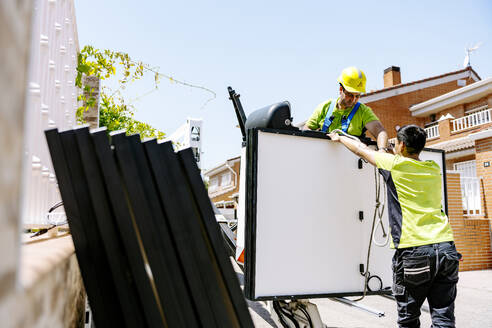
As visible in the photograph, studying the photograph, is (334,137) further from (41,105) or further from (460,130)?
(460,130)

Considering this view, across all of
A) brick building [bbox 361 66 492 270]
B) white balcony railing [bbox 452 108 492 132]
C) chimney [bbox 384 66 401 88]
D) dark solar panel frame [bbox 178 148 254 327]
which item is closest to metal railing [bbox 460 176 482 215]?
brick building [bbox 361 66 492 270]

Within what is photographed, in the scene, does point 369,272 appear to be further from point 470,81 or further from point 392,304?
point 470,81

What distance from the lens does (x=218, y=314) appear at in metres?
1.30

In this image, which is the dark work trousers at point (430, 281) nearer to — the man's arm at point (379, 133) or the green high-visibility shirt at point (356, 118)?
the man's arm at point (379, 133)

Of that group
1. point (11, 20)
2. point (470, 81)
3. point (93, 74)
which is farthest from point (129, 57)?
point (470, 81)

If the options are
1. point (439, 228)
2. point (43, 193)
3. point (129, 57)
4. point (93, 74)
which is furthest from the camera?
point (129, 57)

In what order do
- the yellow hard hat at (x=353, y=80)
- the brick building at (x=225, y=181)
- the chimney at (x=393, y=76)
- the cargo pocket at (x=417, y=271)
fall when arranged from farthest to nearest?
the brick building at (x=225, y=181), the chimney at (x=393, y=76), the yellow hard hat at (x=353, y=80), the cargo pocket at (x=417, y=271)

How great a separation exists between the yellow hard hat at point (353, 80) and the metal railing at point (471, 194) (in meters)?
9.74

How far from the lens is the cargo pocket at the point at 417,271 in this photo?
289 centimetres

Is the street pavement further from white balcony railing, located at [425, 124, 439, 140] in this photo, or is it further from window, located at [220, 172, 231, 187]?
window, located at [220, 172, 231, 187]

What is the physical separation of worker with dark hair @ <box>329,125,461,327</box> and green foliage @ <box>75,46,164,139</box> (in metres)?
3.85

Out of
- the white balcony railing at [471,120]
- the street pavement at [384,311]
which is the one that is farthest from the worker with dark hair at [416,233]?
the white balcony railing at [471,120]

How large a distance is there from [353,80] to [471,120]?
18.9 metres

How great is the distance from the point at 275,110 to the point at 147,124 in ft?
19.2
